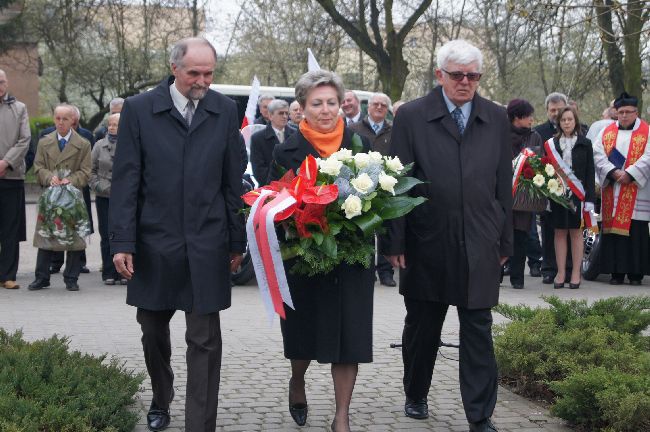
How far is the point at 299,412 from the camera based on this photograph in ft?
20.0

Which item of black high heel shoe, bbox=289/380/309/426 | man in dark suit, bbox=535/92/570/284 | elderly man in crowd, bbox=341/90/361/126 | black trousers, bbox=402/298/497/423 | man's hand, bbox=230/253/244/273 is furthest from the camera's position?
elderly man in crowd, bbox=341/90/361/126

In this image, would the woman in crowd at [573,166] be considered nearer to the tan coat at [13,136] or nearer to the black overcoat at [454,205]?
the tan coat at [13,136]

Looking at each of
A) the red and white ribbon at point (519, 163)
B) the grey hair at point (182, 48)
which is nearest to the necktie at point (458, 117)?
the grey hair at point (182, 48)

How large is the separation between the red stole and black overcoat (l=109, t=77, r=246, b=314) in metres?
8.27

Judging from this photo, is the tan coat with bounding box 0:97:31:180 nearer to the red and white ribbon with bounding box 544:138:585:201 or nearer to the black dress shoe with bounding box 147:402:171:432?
the red and white ribbon with bounding box 544:138:585:201

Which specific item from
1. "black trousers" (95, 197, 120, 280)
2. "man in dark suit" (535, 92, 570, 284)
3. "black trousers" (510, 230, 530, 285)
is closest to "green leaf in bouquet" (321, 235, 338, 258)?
"black trousers" (510, 230, 530, 285)

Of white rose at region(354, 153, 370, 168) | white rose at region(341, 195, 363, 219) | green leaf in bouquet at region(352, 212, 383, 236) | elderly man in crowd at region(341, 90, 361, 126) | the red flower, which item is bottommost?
green leaf in bouquet at region(352, 212, 383, 236)

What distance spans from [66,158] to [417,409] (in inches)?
279

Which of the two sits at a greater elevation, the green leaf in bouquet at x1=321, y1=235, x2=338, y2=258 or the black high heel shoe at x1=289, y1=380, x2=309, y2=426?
the green leaf in bouquet at x1=321, y1=235, x2=338, y2=258

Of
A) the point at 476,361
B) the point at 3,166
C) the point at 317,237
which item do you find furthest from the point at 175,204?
the point at 3,166

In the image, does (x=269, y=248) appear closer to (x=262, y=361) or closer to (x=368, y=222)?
(x=368, y=222)

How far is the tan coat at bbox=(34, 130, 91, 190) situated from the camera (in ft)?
40.0

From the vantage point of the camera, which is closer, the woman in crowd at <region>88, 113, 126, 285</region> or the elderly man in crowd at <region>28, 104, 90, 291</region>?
the elderly man in crowd at <region>28, 104, 90, 291</region>

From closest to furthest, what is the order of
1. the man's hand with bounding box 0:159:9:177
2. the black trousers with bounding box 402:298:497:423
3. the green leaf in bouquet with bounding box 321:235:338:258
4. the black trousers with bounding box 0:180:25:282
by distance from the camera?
1. the green leaf in bouquet with bounding box 321:235:338:258
2. the black trousers with bounding box 402:298:497:423
3. the man's hand with bounding box 0:159:9:177
4. the black trousers with bounding box 0:180:25:282
